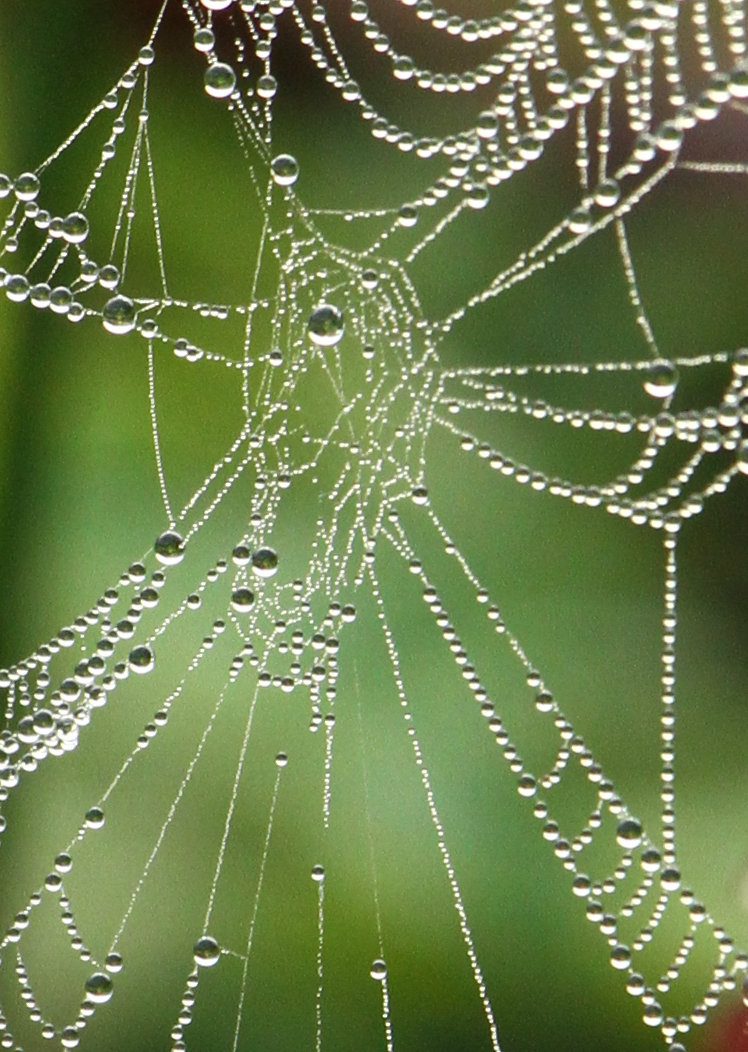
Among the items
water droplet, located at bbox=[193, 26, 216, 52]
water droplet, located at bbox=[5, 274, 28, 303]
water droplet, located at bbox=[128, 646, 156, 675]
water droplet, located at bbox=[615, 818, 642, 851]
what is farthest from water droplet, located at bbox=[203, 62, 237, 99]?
water droplet, located at bbox=[615, 818, 642, 851]

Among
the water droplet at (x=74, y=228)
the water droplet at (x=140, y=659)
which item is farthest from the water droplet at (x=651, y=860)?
the water droplet at (x=74, y=228)

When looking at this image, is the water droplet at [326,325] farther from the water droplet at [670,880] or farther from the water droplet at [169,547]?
the water droplet at [670,880]

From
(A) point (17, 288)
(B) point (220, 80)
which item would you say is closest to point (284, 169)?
(B) point (220, 80)

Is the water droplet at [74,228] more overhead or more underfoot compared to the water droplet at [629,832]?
more overhead

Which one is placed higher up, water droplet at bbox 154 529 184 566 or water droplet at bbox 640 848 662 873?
water droplet at bbox 154 529 184 566

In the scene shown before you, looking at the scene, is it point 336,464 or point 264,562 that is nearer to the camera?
point 264,562

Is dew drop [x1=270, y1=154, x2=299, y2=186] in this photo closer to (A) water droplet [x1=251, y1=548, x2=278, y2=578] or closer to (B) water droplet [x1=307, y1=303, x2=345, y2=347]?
(B) water droplet [x1=307, y1=303, x2=345, y2=347]

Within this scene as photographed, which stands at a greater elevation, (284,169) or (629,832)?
(284,169)

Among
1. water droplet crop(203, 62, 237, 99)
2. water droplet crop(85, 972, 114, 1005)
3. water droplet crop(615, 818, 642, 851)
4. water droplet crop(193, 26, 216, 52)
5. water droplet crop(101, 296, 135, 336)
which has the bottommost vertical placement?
water droplet crop(85, 972, 114, 1005)

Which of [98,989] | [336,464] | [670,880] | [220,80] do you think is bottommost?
[98,989]

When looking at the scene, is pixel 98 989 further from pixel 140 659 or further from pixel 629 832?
pixel 629 832

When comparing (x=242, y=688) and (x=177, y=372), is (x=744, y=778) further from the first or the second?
(x=177, y=372)

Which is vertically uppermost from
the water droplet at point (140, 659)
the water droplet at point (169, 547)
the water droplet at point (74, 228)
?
the water droplet at point (74, 228)
